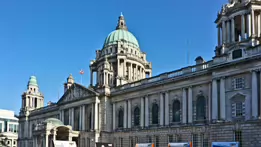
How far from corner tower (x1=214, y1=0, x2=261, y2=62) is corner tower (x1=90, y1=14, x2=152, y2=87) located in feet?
93.2

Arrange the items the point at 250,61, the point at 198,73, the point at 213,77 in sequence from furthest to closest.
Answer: the point at 198,73 < the point at 213,77 < the point at 250,61

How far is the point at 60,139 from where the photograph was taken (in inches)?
2977

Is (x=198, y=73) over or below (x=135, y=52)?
below

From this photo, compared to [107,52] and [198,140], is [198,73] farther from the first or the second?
[107,52]

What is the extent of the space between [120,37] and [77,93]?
1821 cm

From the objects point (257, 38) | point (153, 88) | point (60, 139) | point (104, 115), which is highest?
point (257, 38)

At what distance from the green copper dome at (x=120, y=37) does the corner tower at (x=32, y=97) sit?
27.8 metres

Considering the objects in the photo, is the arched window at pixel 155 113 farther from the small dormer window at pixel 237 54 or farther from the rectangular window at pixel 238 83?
the small dormer window at pixel 237 54

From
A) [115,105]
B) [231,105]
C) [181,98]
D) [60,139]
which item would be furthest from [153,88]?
[60,139]

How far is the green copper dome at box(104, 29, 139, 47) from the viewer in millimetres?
88188

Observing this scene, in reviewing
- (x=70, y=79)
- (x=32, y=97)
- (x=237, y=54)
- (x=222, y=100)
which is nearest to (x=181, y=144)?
(x=222, y=100)

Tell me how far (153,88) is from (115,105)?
10.8 metres

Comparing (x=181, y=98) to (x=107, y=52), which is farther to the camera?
(x=107, y=52)

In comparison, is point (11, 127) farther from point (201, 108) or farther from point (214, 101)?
point (214, 101)
